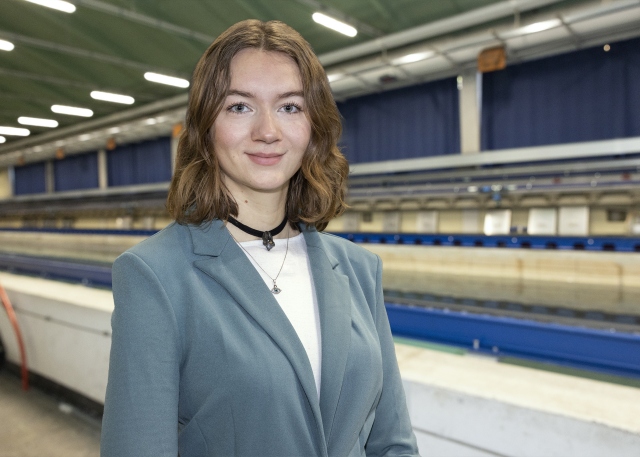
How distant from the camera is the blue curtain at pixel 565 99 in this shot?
5.32 metres

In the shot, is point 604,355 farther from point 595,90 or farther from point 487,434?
point 595,90

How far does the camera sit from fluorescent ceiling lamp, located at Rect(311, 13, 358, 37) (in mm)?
4992

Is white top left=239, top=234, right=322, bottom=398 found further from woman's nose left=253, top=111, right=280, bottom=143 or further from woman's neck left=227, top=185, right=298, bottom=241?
woman's nose left=253, top=111, right=280, bottom=143

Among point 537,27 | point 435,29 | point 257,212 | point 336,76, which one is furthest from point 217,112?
point 336,76

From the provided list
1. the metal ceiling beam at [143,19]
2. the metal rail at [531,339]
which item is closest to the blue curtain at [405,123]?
the metal ceiling beam at [143,19]

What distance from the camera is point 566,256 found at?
474cm

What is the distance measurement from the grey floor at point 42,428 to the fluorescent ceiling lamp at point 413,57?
16.8ft

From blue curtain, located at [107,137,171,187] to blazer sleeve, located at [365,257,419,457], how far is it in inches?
413

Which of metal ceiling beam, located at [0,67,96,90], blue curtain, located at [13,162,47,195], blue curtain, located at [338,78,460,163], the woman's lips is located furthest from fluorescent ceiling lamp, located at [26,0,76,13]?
blue curtain, located at [13,162,47,195]

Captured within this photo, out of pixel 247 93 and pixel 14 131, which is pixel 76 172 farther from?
pixel 247 93

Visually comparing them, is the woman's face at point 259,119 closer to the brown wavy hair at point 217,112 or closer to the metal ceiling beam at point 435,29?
the brown wavy hair at point 217,112

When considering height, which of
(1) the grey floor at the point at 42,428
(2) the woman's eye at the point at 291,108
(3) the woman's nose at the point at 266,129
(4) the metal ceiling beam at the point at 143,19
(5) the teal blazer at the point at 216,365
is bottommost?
(1) the grey floor at the point at 42,428

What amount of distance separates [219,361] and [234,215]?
0.89 ft

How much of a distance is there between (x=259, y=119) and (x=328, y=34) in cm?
557
